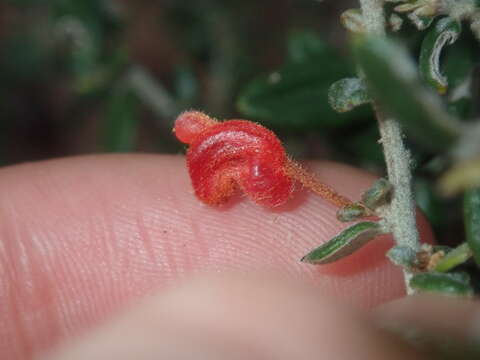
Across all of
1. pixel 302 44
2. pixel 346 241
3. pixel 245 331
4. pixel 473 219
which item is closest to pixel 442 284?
pixel 473 219

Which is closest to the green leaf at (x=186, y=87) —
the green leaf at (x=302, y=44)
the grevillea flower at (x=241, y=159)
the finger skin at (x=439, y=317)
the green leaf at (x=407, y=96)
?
the green leaf at (x=302, y=44)

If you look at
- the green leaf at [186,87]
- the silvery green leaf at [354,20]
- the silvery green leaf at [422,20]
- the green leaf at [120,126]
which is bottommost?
the silvery green leaf at [422,20]

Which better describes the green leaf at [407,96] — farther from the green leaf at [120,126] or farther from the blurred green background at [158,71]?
the green leaf at [120,126]

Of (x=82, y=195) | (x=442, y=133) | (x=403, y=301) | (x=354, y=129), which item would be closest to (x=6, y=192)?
(x=82, y=195)

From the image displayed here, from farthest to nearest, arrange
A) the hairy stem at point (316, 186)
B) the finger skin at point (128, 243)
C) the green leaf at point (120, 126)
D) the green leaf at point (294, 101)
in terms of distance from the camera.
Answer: the green leaf at point (120, 126), the green leaf at point (294, 101), the finger skin at point (128, 243), the hairy stem at point (316, 186)

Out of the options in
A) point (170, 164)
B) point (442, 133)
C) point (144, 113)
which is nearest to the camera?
point (442, 133)

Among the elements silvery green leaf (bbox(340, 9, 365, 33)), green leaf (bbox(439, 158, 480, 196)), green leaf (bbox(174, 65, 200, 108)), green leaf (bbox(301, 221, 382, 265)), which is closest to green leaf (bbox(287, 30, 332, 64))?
green leaf (bbox(174, 65, 200, 108))

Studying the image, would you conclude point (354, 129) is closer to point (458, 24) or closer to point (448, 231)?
point (448, 231)
